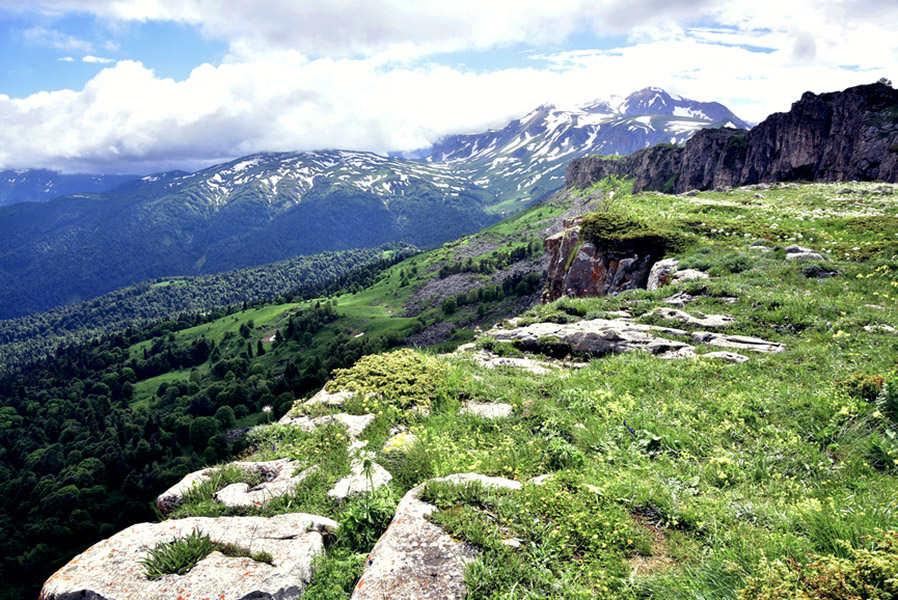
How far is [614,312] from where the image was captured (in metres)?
22.4

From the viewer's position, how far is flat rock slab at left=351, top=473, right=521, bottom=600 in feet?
18.1

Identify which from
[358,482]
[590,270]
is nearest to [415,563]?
[358,482]

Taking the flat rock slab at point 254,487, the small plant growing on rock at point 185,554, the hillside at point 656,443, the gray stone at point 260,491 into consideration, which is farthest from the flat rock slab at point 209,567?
the flat rock slab at point 254,487

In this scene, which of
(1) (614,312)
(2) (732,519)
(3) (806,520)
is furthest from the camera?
(1) (614,312)

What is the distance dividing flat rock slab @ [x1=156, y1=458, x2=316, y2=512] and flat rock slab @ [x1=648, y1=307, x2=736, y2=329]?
17881 millimetres

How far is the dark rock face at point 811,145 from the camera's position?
93.1m

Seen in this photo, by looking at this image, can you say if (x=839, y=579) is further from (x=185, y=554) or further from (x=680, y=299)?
(x=680, y=299)

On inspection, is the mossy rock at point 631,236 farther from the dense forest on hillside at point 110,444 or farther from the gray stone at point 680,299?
the dense forest on hillside at point 110,444

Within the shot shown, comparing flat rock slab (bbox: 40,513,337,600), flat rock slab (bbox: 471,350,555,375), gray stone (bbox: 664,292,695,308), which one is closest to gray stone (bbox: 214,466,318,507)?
flat rock slab (bbox: 40,513,337,600)

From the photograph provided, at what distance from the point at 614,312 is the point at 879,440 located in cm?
1450

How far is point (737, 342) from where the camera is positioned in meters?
16.3

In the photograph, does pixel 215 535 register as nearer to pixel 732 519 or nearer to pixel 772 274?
pixel 732 519

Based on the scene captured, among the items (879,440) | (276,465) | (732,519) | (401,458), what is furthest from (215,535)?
(879,440)

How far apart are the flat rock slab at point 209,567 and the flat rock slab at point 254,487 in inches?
46.9
